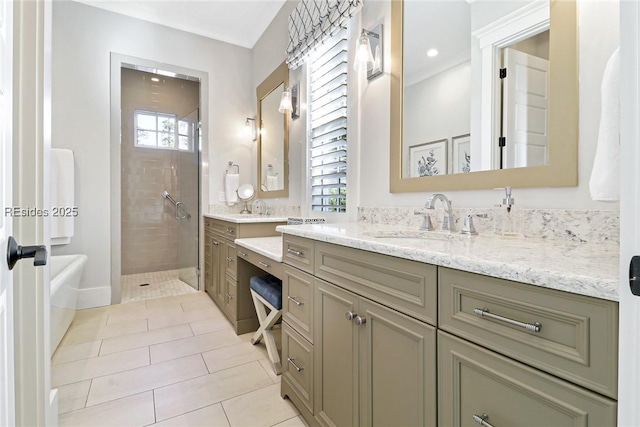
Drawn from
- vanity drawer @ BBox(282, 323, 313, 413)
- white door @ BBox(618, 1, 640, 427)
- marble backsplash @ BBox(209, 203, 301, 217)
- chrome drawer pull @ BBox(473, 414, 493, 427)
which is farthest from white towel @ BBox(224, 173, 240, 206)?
white door @ BBox(618, 1, 640, 427)

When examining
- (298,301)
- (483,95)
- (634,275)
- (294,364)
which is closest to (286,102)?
(483,95)

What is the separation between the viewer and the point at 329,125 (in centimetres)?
223

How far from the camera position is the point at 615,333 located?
0.48 meters

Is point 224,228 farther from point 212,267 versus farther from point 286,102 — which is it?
point 286,102

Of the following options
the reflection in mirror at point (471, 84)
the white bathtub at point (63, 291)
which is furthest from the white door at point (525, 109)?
the white bathtub at point (63, 291)

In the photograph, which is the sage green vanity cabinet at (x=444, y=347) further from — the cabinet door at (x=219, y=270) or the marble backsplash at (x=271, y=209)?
the cabinet door at (x=219, y=270)

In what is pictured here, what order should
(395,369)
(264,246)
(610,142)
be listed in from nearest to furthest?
1. (610,142)
2. (395,369)
3. (264,246)

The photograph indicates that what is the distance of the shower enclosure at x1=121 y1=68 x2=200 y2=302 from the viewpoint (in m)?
3.77

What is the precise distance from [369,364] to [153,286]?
3463 millimetres

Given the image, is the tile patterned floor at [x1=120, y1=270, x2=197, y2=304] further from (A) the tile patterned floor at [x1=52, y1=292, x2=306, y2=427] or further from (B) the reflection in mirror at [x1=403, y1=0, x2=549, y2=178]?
(B) the reflection in mirror at [x1=403, y1=0, x2=549, y2=178]

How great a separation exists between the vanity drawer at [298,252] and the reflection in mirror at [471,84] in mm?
702

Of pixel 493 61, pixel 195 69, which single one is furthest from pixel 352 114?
pixel 195 69

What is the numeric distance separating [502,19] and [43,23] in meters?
1.80

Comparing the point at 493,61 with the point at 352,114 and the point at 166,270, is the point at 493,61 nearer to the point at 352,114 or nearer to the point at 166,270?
the point at 352,114
